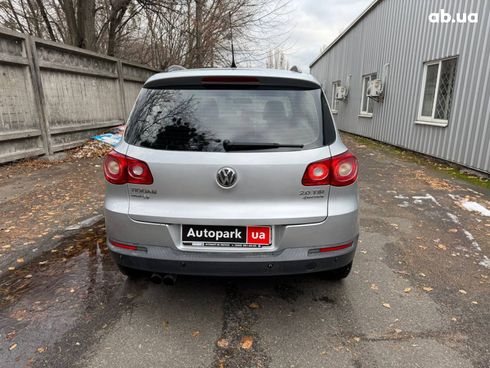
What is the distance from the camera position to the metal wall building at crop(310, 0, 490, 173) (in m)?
7.03

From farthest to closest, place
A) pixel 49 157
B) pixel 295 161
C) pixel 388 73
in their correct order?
pixel 388 73 → pixel 49 157 → pixel 295 161

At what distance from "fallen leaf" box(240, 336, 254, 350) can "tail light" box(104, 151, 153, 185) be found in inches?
49.2

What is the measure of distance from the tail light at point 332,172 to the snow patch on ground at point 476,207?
12.0 feet

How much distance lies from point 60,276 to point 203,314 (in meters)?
1.50

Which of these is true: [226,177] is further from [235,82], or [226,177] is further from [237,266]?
[235,82]

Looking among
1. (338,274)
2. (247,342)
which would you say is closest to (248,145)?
(247,342)

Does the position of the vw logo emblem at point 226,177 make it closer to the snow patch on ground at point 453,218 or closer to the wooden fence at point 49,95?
the snow patch on ground at point 453,218

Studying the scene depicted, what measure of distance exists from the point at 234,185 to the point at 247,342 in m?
1.07

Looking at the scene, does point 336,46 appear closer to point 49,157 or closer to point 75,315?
point 49,157

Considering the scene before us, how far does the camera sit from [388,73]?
11641mm

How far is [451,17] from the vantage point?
7.89 meters

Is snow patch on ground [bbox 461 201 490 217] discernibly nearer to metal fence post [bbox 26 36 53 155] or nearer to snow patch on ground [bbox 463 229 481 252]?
snow patch on ground [bbox 463 229 481 252]

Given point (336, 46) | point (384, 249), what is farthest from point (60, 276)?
point (336, 46)

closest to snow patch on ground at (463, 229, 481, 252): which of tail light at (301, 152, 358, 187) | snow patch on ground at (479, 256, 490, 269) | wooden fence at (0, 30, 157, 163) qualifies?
snow patch on ground at (479, 256, 490, 269)
